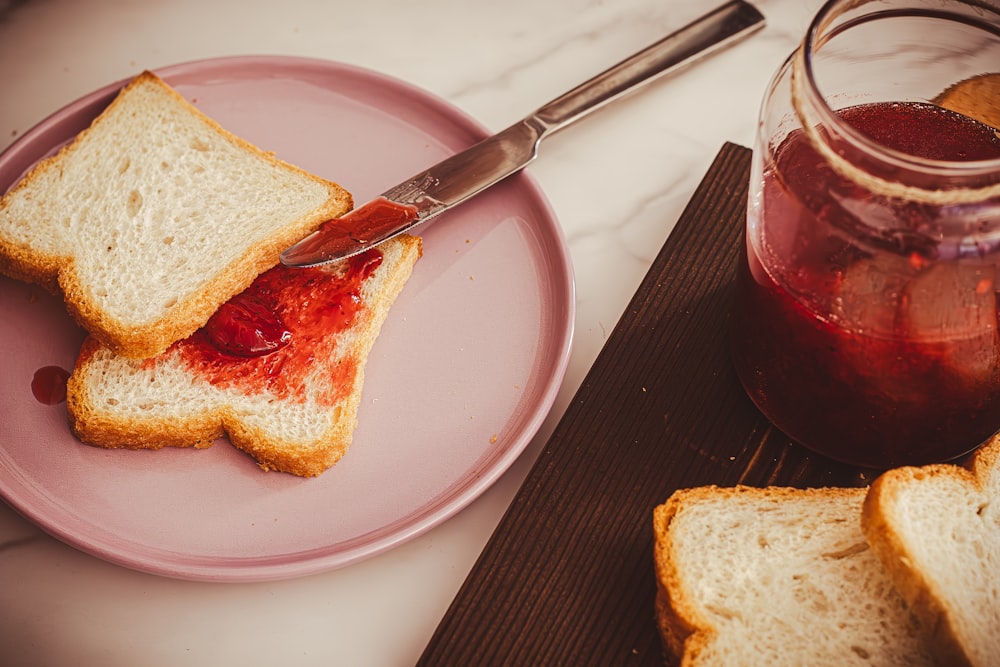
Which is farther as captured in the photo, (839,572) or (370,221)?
(370,221)

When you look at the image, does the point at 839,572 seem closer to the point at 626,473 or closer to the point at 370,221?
the point at 626,473

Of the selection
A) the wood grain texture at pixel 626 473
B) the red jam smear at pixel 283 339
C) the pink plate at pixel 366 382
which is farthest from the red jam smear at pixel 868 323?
the red jam smear at pixel 283 339

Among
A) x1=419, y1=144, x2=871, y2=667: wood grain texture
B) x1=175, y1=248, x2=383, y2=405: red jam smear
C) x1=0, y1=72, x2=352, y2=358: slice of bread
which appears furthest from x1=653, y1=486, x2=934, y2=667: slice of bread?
x1=0, y1=72, x2=352, y2=358: slice of bread

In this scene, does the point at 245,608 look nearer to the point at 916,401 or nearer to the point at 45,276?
the point at 45,276

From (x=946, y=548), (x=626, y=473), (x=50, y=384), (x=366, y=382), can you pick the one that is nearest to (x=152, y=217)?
Result: (x=50, y=384)

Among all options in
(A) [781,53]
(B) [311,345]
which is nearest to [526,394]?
(B) [311,345]
